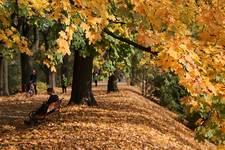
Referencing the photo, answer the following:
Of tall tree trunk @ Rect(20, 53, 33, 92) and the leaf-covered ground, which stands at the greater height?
tall tree trunk @ Rect(20, 53, 33, 92)

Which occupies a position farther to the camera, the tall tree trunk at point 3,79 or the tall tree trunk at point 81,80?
the tall tree trunk at point 3,79

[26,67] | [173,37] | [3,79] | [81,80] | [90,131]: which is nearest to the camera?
[173,37]

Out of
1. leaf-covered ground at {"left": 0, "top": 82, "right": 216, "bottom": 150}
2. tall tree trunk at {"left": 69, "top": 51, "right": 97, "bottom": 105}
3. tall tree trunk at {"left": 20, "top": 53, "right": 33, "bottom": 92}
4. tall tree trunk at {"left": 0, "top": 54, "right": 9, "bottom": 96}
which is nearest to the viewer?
leaf-covered ground at {"left": 0, "top": 82, "right": 216, "bottom": 150}

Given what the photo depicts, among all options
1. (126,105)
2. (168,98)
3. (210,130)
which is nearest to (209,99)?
(210,130)

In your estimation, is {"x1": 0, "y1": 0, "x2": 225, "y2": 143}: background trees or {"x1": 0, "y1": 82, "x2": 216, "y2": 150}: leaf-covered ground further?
{"x1": 0, "y1": 82, "x2": 216, "y2": 150}: leaf-covered ground

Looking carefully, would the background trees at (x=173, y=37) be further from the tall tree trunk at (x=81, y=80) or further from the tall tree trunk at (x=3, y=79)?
the tall tree trunk at (x=3, y=79)

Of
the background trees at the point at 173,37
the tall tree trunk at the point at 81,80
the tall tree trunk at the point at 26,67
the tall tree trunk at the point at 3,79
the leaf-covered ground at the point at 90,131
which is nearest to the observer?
the background trees at the point at 173,37

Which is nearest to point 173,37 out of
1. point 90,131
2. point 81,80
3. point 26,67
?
point 90,131

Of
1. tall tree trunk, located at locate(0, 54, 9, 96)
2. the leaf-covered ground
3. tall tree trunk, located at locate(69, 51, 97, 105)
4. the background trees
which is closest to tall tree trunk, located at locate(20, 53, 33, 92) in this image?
tall tree trunk, located at locate(0, 54, 9, 96)

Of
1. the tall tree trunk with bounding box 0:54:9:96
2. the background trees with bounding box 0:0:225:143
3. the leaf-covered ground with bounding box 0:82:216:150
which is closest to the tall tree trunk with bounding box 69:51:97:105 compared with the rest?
the leaf-covered ground with bounding box 0:82:216:150

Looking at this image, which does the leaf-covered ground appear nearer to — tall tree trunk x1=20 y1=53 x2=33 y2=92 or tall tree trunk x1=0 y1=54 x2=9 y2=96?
tall tree trunk x1=20 y1=53 x2=33 y2=92

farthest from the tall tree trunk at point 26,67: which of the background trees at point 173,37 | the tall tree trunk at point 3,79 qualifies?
the background trees at point 173,37

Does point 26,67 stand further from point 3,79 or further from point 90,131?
point 90,131

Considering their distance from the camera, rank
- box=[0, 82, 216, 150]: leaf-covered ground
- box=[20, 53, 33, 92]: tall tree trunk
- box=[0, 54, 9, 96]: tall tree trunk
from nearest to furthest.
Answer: box=[0, 82, 216, 150]: leaf-covered ground < box=[20, 53, 33, 92]: tall tree trunk < box=[0, 54, 9, 96]: tall tree trunk
